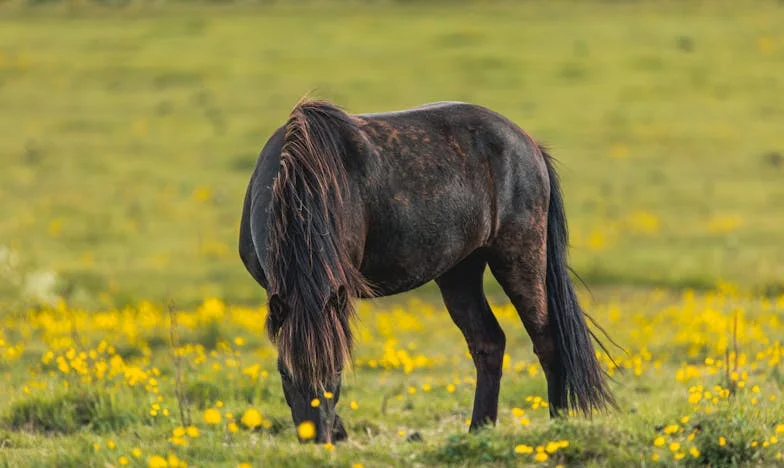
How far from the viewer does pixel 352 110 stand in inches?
1208

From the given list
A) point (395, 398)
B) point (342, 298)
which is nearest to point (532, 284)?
point (342, 298)

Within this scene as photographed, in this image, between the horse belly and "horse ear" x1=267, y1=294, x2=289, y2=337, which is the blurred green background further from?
"horse ear" x1=267, y1=294, x2=289, y2=337

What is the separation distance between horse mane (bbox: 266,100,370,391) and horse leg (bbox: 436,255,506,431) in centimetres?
166

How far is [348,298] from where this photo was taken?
658 centimetres

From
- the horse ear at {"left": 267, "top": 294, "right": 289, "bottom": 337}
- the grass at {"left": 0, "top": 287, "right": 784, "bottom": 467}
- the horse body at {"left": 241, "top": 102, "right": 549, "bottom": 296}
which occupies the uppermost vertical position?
the horse body at {"left": 241, "top": 102, "right": 549, "bottom": 296}

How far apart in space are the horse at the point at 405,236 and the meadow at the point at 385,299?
53 cm

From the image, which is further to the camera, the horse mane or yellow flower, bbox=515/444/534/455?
the horse mane

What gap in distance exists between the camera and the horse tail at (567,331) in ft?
27.0

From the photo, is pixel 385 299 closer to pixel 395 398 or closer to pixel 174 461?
pixel 395 398

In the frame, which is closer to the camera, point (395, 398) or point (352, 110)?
point (395, 398)

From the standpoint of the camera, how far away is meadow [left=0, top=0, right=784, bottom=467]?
7520mm

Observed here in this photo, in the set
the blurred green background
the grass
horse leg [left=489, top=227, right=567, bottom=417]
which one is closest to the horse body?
horse leg [left=489, top=227, right=567, bottom=417]

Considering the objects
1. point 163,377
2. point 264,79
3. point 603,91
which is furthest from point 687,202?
point 163,377

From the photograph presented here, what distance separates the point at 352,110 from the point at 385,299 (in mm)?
12118
